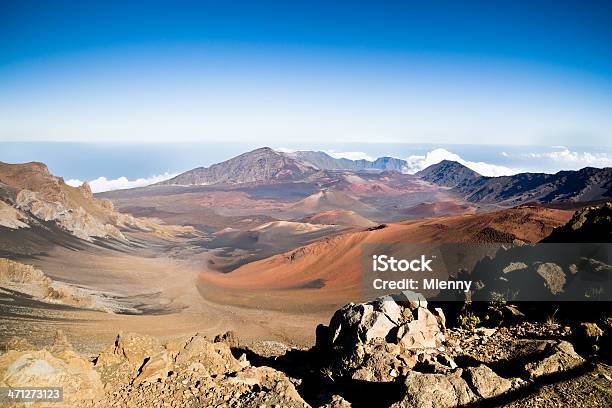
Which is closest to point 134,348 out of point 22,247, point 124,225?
point 22,247

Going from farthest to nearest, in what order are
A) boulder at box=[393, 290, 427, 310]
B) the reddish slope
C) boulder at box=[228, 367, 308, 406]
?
the reddish slope
boulder at box=[393, 290, 427, 310]
boulder at box=[228, 367, 308, 406]

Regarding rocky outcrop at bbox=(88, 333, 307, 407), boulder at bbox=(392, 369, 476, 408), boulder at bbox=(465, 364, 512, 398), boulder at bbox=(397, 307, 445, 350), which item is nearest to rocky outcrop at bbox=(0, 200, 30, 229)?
rocky outcrop at bbox=(88, 333, 307, 407)

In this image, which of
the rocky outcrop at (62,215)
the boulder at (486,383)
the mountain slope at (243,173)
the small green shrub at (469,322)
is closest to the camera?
the boulder at (486,383)

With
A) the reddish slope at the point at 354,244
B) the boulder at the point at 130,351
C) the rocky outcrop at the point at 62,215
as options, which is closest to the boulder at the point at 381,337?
the boulder at the point at 130,351

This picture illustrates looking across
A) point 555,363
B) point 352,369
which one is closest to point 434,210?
point 555,363

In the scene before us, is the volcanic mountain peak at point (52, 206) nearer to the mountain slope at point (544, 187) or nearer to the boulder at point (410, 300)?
the boulder at point (410, 300)

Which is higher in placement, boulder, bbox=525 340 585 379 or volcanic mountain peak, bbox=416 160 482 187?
volcanic mountain peak, bbox=416 160 482 187

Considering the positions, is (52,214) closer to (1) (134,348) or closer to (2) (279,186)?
(1) (134,348)

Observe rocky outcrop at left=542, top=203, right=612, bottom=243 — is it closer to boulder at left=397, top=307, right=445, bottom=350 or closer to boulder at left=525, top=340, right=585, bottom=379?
boulder at left=525, top=340, right=585, bottom=379
